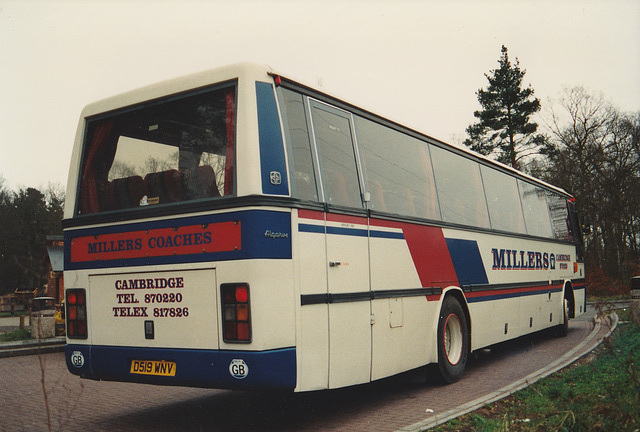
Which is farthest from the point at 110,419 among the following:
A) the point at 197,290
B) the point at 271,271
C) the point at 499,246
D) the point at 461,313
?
the point at 499,246

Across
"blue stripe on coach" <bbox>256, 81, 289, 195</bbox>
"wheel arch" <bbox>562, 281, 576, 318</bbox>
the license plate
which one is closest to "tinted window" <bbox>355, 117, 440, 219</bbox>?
"blue stripe on coach" <bbox>256, 81, 289, 195</bbox>

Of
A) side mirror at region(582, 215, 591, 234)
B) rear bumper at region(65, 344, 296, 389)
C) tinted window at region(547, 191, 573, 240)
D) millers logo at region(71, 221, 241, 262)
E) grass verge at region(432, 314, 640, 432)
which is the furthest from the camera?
side mirror at region(582, 215, 591, 234)

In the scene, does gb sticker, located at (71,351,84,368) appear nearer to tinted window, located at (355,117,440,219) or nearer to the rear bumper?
the rear bumper

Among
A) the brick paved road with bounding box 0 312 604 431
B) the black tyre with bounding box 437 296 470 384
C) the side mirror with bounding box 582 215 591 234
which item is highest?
the side mirror with bounding box 582 215 591 234

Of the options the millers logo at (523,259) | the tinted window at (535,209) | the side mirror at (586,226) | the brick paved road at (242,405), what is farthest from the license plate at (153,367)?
the side mirror at (586,226)

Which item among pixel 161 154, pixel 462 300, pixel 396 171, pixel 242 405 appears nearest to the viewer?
pixel 161 154

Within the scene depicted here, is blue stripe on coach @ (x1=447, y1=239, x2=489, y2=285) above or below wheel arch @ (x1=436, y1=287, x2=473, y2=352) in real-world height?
above

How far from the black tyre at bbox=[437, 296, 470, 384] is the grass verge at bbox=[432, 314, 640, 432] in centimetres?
120

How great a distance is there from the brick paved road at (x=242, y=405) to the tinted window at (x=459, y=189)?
2345 mm

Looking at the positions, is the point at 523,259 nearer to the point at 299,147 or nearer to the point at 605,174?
the point at 299,147

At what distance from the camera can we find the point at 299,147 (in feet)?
20.0

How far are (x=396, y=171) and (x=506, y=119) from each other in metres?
34.7

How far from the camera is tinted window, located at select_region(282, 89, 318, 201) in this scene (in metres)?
5.95

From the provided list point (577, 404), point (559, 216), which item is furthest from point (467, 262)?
point (559, 216)
